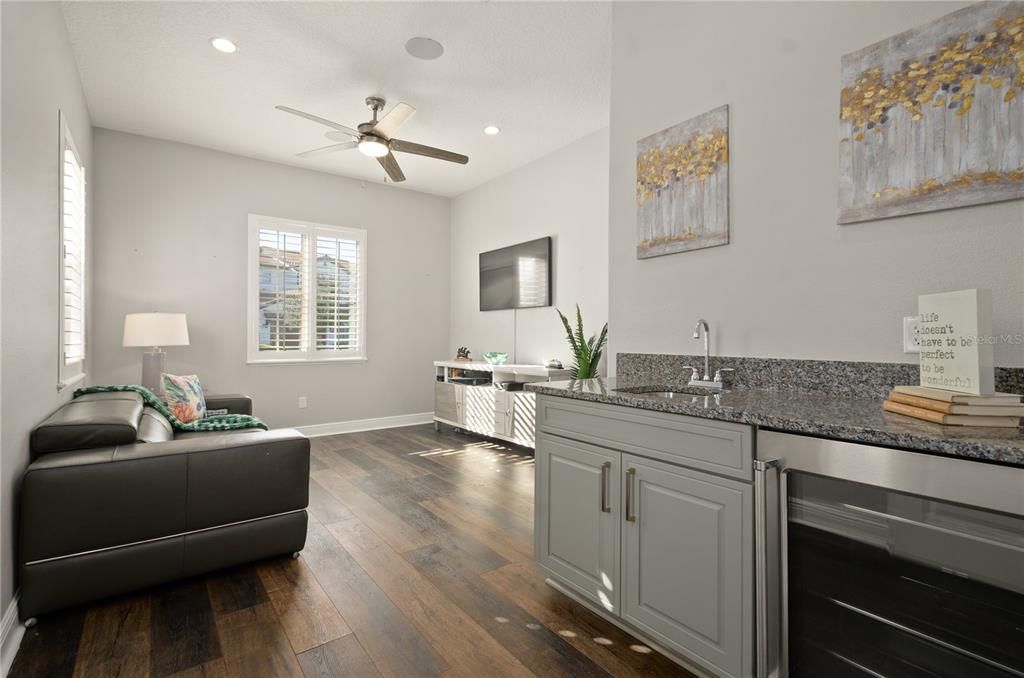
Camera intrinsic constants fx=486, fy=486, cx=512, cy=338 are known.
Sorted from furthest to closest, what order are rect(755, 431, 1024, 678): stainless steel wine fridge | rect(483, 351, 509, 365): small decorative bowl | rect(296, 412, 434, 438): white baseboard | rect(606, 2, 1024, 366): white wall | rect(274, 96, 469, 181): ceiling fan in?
rect(296, 412, 434, 438): white baseboard < rect(483, 351, 509, 365): small decorative bowl < rect(274, 96, 469, 181): ceiling fan < rect(606, 2, 1024, 366): white wall < rect(755, 431, 1024, 678): stainless steel wine fridge

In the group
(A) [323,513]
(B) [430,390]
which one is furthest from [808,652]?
(B) [430,390]

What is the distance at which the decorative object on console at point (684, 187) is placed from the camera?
6.63ft

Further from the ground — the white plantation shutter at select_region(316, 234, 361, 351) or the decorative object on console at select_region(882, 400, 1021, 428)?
the white plantation shutter at select_region(316, 234, 361, 351)

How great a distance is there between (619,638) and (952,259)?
160 centimetres

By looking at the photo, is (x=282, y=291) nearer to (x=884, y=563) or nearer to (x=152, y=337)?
(x=152, y=337)

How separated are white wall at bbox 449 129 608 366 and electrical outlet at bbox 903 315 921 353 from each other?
270cm

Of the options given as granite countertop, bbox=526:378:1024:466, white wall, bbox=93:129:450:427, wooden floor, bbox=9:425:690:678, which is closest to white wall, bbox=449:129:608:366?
white wall, bbox=93:129:450:427

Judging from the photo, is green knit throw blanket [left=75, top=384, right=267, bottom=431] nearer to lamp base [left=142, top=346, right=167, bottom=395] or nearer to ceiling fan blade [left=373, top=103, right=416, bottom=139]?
lamp base [left=142, top=346, right=167, bottom=395]

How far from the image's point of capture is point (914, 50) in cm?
149

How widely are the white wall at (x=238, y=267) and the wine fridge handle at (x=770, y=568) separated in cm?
485

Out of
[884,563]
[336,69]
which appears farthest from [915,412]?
[336,69]

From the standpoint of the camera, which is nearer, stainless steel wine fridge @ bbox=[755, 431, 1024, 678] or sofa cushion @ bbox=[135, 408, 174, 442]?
stainless steel wine fridge @ bbox=[755, 431, 1024, 678]

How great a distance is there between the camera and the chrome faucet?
1.95 meters

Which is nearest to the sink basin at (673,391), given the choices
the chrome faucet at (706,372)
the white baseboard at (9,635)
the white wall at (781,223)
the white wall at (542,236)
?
the chrome faucet at (706,372)
